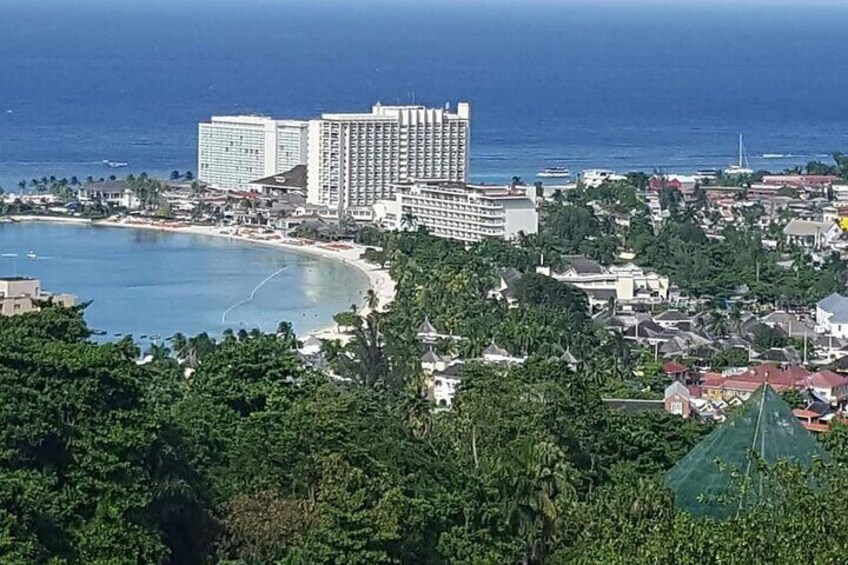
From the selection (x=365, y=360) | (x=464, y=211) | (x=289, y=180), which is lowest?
(x=365, y=360)

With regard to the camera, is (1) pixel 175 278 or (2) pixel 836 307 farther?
(1) pixel 175 278

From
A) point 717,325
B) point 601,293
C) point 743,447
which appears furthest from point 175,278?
point 743,447

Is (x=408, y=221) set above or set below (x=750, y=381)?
above

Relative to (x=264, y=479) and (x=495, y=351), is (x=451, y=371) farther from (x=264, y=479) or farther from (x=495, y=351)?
(x=264, y=479)

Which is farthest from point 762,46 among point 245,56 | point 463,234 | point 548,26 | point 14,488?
point 14,488

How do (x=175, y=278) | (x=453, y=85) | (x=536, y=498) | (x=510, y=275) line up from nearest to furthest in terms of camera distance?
(x=536, y=498) < (x=510, y=275) < (x=175, y=278) < (x=453, y=85)

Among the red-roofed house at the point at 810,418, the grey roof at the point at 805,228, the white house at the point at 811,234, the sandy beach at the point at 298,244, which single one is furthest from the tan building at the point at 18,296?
the grey roof at the point at 805,228

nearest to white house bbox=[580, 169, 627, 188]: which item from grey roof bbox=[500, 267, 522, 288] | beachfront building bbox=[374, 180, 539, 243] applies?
beachfront building bbox=[374, 180, 539, 243]

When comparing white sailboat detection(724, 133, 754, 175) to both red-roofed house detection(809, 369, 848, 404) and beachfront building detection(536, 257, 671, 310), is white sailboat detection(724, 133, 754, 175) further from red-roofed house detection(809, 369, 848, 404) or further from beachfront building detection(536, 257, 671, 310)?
Answer: red-roofed house detection(809, 369, 848, 404)
